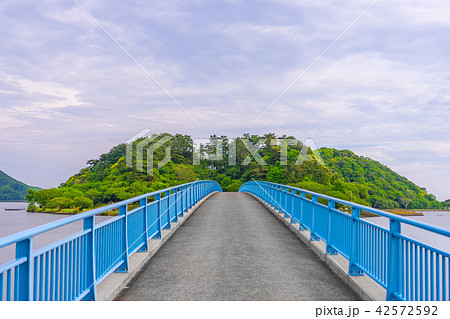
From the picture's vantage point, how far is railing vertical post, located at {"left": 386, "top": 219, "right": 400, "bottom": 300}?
168 inches

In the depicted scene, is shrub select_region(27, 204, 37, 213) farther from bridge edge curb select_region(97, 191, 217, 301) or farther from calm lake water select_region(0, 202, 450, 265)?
bridge edge curb select_region(97, 191, 217, 301)

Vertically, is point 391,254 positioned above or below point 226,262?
above

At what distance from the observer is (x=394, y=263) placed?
4316 mm

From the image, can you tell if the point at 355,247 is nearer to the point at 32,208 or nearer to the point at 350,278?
the point at 350,278

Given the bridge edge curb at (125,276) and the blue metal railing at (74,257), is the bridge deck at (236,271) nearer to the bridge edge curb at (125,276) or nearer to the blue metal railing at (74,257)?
the bridge edge curb at (125,276)

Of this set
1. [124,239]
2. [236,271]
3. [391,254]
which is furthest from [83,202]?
[391,254]

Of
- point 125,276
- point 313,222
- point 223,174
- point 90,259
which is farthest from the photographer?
point 223,174

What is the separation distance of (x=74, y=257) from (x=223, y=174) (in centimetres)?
12955

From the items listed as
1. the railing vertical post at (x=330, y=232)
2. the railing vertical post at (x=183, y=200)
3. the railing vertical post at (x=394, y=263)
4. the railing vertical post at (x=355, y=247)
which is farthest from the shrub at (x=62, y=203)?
the railing vertical post at (x=394, y=263)

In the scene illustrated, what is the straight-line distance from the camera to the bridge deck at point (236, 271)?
5.17 m

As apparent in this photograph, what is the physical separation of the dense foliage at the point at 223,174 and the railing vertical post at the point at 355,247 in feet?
301

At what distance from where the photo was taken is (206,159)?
483 feet

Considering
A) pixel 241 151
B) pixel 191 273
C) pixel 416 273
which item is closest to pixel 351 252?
pixel 416 273

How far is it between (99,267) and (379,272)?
12.4 feet
